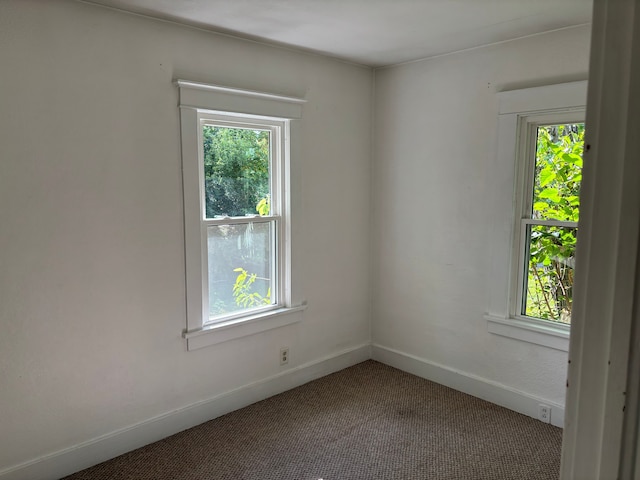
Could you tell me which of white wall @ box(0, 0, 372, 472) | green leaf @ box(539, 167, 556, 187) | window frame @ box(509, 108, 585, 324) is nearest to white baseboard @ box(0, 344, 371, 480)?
white wall @ box(0, 0, 372, 472)

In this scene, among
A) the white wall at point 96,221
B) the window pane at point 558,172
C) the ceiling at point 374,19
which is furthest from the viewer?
the window pane at point 558,172

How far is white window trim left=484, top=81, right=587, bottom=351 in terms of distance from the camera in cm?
293

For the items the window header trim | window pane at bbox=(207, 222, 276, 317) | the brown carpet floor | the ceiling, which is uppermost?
the ceiling

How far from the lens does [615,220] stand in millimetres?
563

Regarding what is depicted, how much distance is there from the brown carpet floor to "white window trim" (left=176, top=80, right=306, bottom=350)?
566mm

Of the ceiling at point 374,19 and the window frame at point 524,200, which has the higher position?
the ceiling at point 374,19

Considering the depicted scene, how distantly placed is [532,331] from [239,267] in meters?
1.94

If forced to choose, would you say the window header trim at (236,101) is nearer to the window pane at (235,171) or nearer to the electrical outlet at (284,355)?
the window pane at (235,171)

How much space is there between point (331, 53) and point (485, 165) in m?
1.31

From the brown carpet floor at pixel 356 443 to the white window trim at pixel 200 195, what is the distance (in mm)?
566

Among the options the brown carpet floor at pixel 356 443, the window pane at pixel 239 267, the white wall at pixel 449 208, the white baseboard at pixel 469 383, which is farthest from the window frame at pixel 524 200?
the window pane at pixel 239 267

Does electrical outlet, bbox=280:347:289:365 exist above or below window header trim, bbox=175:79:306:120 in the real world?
below

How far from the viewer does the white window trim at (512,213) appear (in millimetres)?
2930

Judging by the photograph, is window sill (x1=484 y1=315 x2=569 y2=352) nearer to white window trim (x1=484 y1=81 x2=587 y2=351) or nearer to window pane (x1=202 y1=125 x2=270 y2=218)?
white window trim (x1=484 y1=81 x2=587 y2=351)
